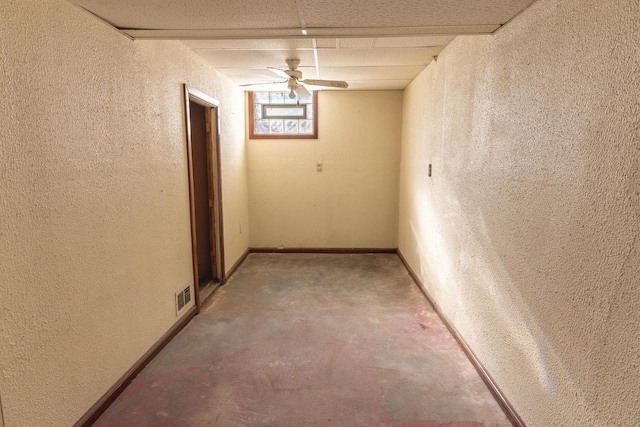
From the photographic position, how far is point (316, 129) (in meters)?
5.03

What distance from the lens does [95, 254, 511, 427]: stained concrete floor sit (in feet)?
6.25

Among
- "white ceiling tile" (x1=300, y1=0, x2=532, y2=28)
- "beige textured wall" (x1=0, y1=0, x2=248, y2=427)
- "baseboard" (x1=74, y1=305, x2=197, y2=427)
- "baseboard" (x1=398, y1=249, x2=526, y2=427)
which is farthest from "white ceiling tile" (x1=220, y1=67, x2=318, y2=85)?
"baseboard" (x1=398, y1=249, x2=526, y2=427)

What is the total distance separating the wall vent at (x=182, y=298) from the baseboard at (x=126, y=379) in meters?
0.09

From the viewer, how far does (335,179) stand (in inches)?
203

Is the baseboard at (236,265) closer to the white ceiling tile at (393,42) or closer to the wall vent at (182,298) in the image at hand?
the wall vent at (182,298)

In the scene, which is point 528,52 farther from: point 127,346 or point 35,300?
point 127,346

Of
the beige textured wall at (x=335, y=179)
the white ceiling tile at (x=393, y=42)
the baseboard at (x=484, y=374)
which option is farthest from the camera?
the beige textured wall at (x=335, y=179)

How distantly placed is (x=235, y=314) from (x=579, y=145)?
2798 millimetres

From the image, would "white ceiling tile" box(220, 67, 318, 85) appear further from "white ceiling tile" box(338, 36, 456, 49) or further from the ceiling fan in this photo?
"white ceiling tile" box(338, 36, 456, 49)

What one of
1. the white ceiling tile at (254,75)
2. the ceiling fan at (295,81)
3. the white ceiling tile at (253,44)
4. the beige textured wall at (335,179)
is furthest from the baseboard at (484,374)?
the white ceiling tile at (254,75)

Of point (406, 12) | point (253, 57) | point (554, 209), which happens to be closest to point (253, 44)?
point (253, 57)

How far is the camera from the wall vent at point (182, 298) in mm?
2873

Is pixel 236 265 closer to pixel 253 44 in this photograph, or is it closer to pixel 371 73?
pixel 253 44

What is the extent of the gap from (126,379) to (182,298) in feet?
2.83
